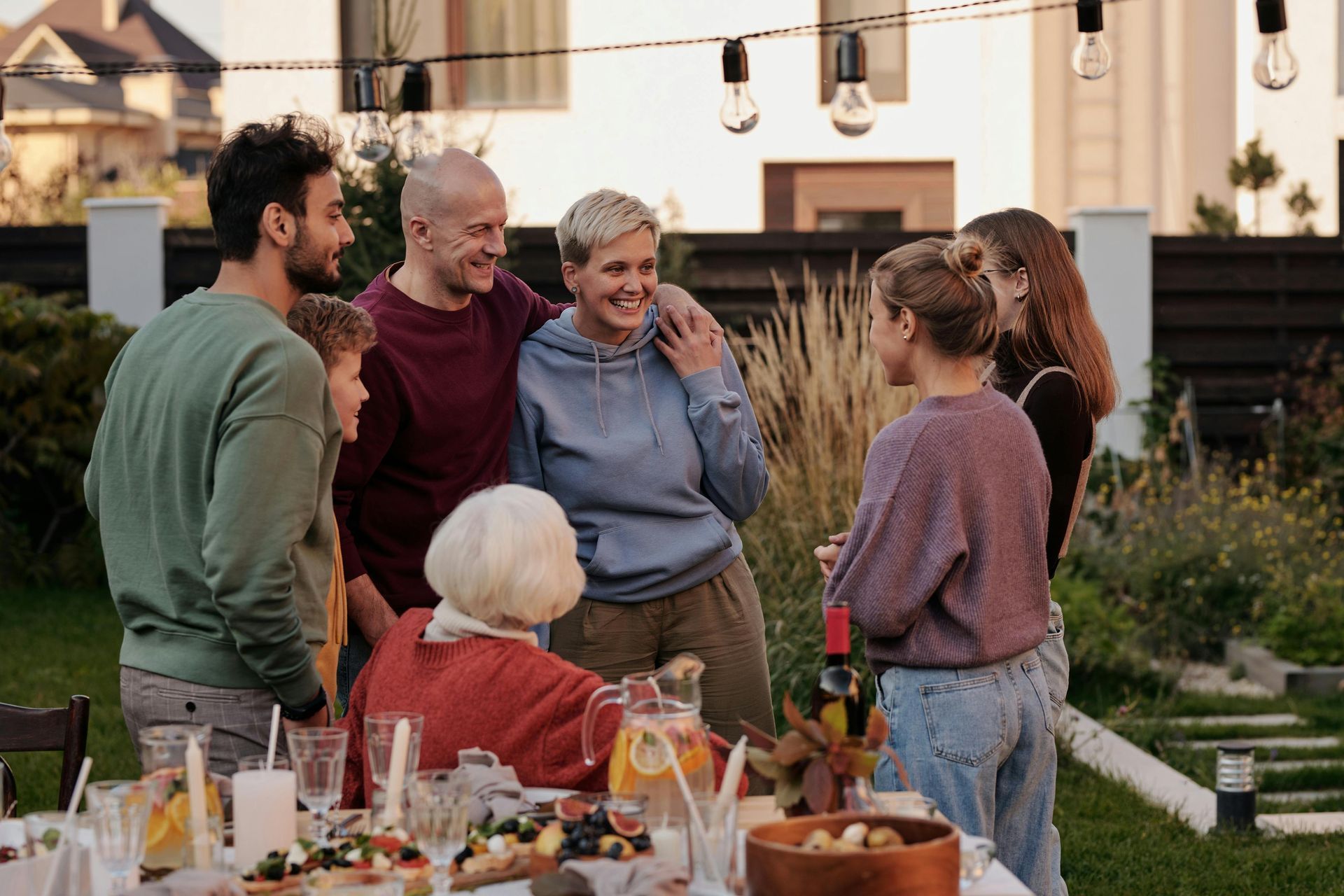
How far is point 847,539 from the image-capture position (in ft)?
8.43

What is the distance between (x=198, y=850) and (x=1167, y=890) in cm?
287

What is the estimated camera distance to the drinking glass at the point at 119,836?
1745 mm

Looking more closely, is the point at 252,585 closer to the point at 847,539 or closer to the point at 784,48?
the point at 847,539

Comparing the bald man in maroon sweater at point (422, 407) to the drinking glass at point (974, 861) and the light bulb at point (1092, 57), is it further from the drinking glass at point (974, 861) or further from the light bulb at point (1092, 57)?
the light bulb at point (1092, 57)

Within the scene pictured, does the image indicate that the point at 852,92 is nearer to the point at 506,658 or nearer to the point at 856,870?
the point at 506,658

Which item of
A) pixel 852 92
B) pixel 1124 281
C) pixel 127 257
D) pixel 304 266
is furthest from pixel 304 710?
pixel 1124 281

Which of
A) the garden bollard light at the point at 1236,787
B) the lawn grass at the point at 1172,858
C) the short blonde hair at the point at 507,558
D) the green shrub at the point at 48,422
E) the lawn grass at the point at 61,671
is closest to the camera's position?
the short blonde hair at the point at 507,558

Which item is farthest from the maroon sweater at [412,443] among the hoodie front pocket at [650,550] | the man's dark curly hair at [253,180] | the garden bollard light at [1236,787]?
the garden bollard light at [1236,787]

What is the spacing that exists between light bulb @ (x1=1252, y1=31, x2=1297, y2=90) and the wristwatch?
298cm

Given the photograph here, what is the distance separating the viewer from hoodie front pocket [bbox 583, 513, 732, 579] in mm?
3123

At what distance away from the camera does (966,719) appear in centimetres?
251

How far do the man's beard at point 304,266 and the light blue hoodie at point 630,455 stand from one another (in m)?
0.70

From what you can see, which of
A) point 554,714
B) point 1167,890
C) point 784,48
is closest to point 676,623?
point 554,714

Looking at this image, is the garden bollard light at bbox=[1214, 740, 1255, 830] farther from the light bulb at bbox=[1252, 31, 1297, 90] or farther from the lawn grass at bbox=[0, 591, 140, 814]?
the lawn grass at bbox=[0, 591, 140, 814]
